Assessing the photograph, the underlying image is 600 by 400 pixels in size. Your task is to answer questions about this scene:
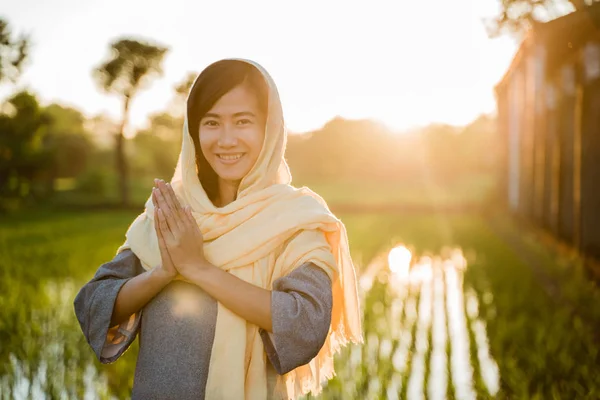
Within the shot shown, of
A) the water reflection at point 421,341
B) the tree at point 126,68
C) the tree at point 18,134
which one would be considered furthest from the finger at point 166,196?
the tree at point 126,68

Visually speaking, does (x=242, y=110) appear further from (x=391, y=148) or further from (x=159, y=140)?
(x=159, y=140)

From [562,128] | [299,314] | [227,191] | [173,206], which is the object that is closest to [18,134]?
[227,191]

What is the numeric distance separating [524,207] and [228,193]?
13.4m

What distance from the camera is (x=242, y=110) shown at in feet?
6.24

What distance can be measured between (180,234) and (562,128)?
339 inches

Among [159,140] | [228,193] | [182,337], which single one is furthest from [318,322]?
[159,140]

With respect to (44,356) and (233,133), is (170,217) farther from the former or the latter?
(44,356)

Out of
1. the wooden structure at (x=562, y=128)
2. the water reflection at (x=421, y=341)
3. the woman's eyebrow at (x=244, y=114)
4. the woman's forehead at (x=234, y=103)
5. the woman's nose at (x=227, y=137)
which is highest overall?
the woman's forehead at (x=234, y=103)

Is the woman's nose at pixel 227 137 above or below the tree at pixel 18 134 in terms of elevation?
above

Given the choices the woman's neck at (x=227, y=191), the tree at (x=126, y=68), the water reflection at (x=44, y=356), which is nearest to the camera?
the woman's neck at (x=227, y=191)

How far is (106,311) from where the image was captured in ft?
6.16

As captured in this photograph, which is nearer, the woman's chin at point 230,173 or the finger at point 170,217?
the finger at point 170,217

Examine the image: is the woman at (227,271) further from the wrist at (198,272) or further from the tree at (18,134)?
the tree at (18,134)

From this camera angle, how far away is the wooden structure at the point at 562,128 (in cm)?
737
